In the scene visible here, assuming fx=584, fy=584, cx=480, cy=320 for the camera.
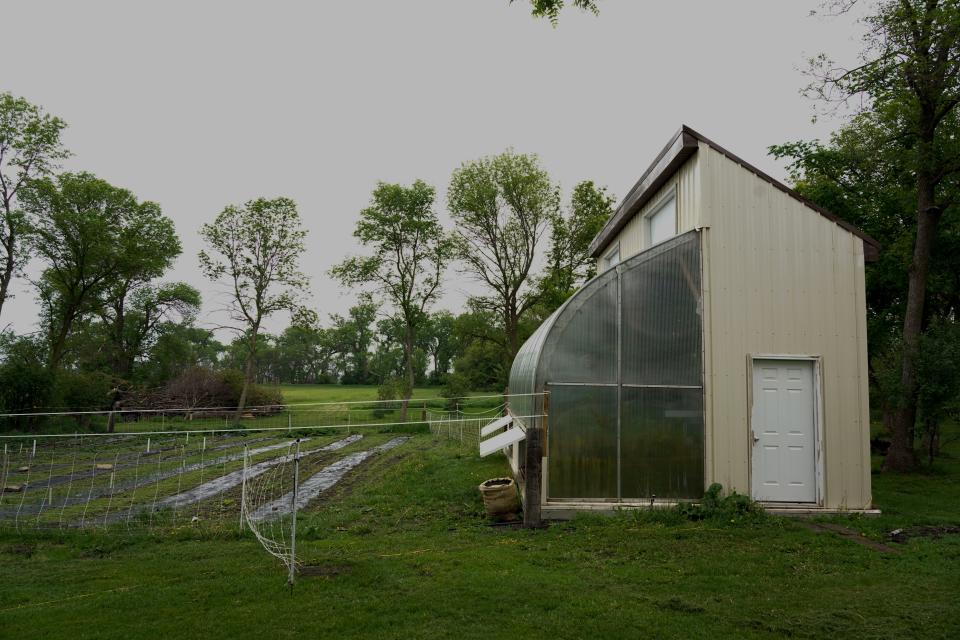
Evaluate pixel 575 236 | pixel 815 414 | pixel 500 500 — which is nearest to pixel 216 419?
pixel 575 236

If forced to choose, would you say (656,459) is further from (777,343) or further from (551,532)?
(777,343)

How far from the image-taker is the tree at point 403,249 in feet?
103

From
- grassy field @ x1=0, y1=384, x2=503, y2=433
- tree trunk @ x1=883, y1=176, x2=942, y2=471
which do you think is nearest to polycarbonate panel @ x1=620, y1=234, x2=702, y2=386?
tree trunk @ x1=883, y1=176, x2=942, y2=471

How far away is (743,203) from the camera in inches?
332

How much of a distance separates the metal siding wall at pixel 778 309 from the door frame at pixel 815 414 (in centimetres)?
5

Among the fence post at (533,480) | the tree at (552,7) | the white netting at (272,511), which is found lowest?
the white netting at (272,511)

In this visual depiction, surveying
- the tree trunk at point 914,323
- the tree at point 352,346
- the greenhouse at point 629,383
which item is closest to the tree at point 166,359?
the tree at point 352,346

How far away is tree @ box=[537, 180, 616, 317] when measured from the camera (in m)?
31.1

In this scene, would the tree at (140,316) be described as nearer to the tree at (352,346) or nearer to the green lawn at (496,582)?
the tree at (352,346)

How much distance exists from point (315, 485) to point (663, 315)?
758 cm

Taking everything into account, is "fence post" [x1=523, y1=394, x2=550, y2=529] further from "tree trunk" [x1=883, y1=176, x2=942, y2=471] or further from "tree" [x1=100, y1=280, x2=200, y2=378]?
"tree" [x1=100, y1=280, x2=200, y2=378]

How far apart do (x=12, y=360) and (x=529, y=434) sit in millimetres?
23915

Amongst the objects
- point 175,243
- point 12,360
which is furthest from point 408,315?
point 12,360

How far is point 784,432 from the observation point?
27.0 ft
